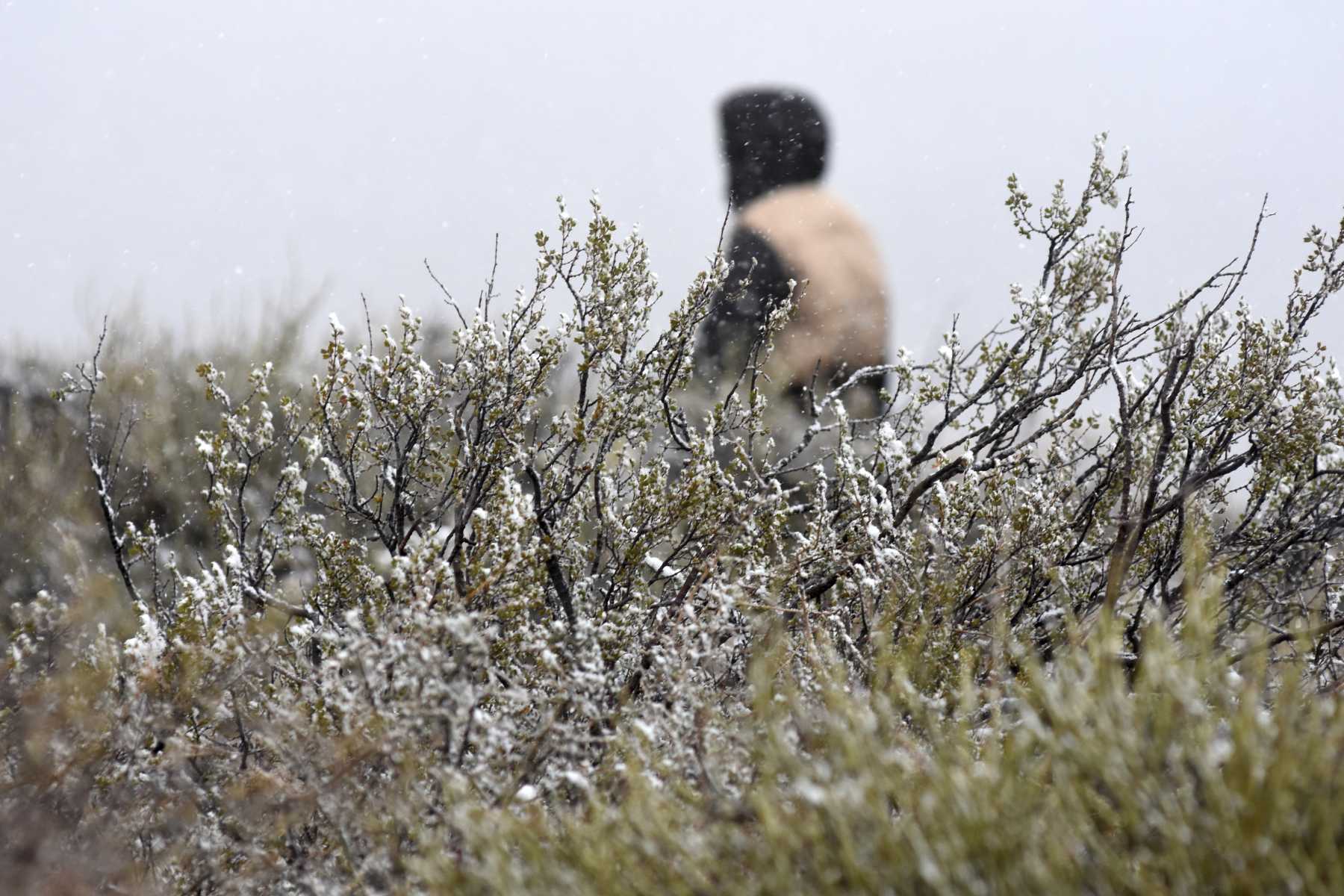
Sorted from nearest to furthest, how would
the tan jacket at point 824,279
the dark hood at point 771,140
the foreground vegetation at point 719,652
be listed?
the foreground vegetation at point 719,652 → the tan jacket at point 824,279 → the dark hood at point 771,140

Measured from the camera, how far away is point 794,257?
6.38 m

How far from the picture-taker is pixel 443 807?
176 cm

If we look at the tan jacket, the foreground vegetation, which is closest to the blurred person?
the tan jacket

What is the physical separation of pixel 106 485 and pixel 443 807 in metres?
2.22

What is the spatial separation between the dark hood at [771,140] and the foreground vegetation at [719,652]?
12.1 ft

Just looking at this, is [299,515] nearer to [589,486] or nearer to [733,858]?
[589,486]

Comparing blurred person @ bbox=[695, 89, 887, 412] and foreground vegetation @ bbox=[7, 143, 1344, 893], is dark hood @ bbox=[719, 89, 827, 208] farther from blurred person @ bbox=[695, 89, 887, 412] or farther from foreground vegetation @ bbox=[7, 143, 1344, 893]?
foreground vegetation @ bbox=[7, 143, 1344, 893]

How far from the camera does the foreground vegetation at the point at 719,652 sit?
118cm

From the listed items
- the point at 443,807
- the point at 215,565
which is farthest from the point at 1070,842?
the point at 215,565

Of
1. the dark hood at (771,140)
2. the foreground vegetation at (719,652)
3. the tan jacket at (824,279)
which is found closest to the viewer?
the foreground vegetation at (719,652)

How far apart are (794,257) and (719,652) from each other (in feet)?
15.0

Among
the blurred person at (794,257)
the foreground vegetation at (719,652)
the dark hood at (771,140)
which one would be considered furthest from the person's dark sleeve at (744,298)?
the foreground vegetation at (719,652)

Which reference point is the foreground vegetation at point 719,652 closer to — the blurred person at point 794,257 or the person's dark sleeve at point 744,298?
the blurred person at point 794,257

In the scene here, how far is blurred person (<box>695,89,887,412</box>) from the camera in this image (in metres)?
6.03
